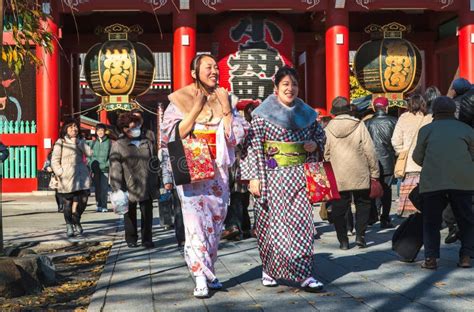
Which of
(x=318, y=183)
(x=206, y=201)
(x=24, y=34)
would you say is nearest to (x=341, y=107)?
(x=318, y=183)

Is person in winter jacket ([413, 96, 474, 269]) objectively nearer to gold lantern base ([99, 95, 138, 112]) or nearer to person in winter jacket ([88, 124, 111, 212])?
person in winter jacket ([88, 124, 111, 212])

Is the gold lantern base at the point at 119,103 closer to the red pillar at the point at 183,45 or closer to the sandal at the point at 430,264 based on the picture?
the red pillar at the point at 183,45

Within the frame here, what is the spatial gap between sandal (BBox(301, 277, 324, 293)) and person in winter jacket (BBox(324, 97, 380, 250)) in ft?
8.17

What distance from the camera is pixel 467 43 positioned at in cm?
1922

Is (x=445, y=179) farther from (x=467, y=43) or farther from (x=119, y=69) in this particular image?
(x=467, y=43)

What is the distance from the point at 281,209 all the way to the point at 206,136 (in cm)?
84

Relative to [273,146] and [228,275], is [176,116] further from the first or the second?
[228,275]

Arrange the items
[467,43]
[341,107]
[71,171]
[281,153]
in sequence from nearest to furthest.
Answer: [281,153], [341,107], [71,171], [467,43]

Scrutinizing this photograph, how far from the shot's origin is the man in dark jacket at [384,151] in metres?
10.8

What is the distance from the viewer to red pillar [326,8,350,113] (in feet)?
62.3

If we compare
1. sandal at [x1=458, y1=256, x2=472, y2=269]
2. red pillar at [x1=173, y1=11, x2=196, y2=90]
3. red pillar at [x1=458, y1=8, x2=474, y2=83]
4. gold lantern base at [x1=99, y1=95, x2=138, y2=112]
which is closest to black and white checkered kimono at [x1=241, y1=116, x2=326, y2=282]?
sandal at [x1=458, y1=256, x2=472, y2=269]

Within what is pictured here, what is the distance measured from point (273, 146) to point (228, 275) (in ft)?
4.51

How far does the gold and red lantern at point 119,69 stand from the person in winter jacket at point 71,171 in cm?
663

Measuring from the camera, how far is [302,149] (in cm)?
653
